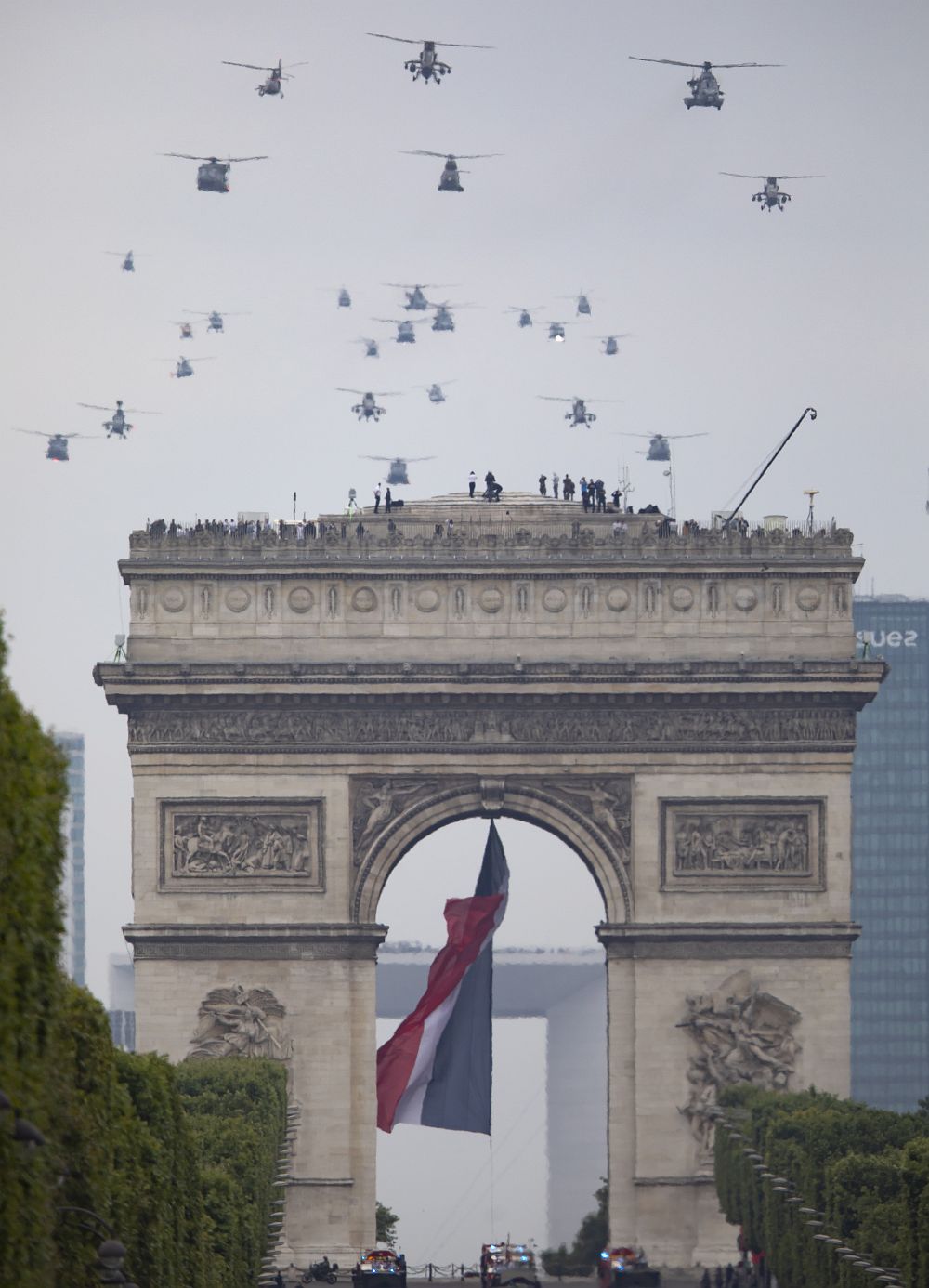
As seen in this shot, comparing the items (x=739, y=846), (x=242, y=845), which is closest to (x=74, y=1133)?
(x=242, y=845)

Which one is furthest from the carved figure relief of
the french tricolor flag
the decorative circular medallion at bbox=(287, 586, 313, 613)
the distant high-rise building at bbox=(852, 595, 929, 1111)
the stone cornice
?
the distant high-rise building at bbox=(852, 595, 929, 1111)

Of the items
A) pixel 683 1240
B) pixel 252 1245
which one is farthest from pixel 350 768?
pixel 252 1245

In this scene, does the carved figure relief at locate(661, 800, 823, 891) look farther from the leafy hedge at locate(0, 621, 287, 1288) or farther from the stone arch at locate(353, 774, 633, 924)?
the leafy hedge at locate(0, 621, 287, 1288)

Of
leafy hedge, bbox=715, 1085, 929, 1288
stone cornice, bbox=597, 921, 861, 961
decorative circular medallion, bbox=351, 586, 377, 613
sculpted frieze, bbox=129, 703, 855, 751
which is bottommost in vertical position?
leafy hedge, bbox=715, 1085, 929, 1288

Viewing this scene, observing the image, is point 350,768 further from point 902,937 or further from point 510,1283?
point 902,937

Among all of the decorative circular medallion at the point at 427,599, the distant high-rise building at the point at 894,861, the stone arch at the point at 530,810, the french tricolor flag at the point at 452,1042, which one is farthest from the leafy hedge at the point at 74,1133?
the distant high-rise building at the point at 894,861

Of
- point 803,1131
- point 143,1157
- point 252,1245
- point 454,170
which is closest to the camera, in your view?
point 143,1157
